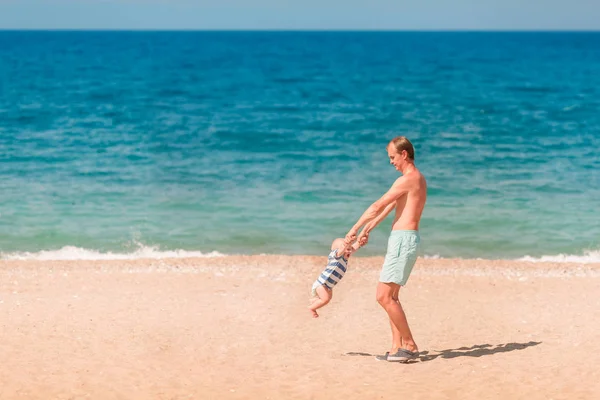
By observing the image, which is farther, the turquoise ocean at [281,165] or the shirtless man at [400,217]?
the turquoise ocean at [281,165]

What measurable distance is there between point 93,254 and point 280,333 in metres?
6.07

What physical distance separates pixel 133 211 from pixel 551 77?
1431 inches

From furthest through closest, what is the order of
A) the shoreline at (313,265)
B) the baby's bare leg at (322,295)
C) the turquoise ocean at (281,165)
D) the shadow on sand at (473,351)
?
the turquoise ocean at (281,165), the shoreline at (313,265), the shadow on sand at (473,351), the baby's bare leg at (322,295)

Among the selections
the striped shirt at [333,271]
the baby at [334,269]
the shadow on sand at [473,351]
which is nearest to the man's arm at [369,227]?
the baby at [334,269]

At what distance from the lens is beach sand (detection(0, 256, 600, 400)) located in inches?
271

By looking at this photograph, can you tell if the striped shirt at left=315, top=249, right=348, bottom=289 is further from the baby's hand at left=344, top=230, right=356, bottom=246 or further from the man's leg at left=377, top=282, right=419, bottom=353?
the man's leg at left=377, top=282, right=419, bottom=353

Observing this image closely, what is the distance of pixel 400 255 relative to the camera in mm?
6973

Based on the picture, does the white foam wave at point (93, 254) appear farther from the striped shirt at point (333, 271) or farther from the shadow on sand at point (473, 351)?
the striped shirt at point (333, 271)

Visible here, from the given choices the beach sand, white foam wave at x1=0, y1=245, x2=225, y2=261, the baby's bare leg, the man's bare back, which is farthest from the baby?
white foam wave at x1=0, y1=245, x2=225, y2=261

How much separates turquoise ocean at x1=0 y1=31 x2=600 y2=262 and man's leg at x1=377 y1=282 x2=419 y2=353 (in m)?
6.47

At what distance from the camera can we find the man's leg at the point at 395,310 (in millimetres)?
7117

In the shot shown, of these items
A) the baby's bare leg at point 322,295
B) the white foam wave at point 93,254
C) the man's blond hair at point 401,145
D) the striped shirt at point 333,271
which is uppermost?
the white foam wave at point 93,254

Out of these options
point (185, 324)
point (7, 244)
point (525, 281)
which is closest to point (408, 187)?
point (185, 324)

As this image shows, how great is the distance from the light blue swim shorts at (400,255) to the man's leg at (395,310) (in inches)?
4.1
